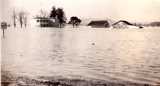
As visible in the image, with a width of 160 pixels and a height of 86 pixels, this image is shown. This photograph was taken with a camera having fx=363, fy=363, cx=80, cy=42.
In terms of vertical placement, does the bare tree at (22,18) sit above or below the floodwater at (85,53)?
above

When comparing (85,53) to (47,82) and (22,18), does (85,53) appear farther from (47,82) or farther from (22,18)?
(22,18)

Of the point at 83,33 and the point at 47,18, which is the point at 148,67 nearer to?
the point at 83,33

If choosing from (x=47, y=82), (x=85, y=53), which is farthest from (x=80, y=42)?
(x=47, y=82)

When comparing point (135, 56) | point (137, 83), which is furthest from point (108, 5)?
point (137, 83)

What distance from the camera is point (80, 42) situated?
2.30 meters

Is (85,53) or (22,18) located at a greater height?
(22,18)

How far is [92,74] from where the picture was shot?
7.39 feet

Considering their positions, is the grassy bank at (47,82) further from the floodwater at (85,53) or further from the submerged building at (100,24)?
the submerged building at (100,24)

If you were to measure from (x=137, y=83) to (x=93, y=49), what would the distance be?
345mm

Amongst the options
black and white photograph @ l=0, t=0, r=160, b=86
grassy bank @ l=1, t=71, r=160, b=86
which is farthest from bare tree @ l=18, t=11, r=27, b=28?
grassy bank @ l=1, t=71, r=160, b=86

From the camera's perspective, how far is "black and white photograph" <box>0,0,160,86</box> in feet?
7.28

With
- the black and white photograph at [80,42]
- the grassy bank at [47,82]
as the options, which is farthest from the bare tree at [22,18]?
the grassy bank at [47,82]

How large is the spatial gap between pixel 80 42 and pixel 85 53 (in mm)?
77

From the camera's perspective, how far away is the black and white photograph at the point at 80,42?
2.22m
